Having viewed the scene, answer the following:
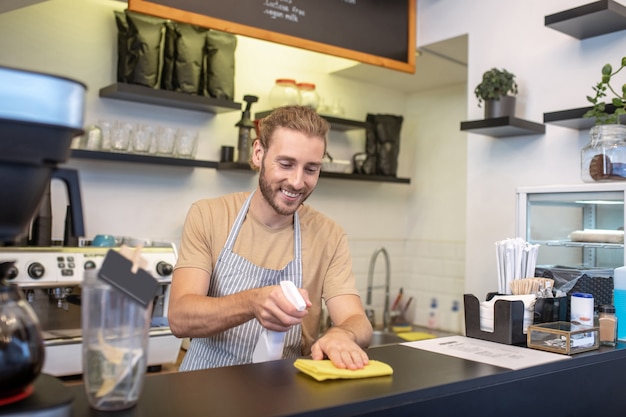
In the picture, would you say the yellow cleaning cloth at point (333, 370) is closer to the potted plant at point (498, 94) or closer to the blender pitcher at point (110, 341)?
the blender pitcher at point (110, 341)

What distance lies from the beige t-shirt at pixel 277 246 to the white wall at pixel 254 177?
1.33 metres

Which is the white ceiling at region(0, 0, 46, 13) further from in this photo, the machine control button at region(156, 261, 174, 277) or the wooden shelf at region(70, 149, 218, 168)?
the machine control button at region(156, 261, 174, 277)

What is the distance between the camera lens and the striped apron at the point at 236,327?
1978 millimetres

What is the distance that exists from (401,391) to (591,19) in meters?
2.02

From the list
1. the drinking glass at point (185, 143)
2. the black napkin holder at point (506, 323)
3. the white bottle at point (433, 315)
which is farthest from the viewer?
the white bottle at point (433, 315)

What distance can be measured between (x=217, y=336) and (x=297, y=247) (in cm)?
39

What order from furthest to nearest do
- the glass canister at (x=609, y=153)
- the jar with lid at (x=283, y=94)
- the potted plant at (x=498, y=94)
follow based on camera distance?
the jar with lid at (x=283, y=94), the potted plant at (x=498, y=94), the glass canister at (x=609, y=153)

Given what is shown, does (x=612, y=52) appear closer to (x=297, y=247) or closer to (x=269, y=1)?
(x=269, y=1)

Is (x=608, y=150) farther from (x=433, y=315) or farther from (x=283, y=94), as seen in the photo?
(x=433, y=315)

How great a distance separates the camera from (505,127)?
2.94m

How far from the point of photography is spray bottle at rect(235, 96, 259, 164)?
3.51m

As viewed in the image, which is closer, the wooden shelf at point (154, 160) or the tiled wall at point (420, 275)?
the wooden shelf at point (154, 160)

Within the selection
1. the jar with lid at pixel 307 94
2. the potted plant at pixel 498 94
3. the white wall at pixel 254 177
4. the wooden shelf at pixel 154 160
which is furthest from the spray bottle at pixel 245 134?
the potted plant at pixel 498 94

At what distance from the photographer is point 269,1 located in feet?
9.48
